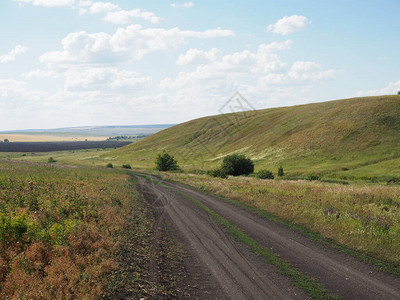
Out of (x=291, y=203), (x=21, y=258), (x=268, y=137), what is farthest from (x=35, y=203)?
(x=268, y=137)

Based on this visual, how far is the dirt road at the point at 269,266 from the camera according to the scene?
8703mm

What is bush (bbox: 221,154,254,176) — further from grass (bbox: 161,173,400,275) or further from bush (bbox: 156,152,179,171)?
grass (bbox: 161,173,400,275)

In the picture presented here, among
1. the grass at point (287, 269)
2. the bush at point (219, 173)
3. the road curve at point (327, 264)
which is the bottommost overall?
the bush at point (219, 173)

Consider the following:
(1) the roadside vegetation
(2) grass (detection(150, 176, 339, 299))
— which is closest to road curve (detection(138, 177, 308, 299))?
(2) grass (detection(150, 176, 339, 299))

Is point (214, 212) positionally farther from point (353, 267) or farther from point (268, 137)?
point (268, 137)

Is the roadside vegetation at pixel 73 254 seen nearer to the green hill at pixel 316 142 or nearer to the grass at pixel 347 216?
the grass at pixel 347 216

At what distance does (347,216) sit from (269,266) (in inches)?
336

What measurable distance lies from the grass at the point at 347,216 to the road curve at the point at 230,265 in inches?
175

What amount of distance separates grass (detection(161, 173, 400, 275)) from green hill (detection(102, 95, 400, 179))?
110ft

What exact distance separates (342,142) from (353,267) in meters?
77.7

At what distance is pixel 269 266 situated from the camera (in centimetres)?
1056

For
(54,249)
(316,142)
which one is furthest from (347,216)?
(316,142)

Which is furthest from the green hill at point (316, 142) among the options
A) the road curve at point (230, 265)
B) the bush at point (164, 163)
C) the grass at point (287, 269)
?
the road curve at point (230, 265)

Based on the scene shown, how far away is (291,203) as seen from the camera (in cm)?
2058
